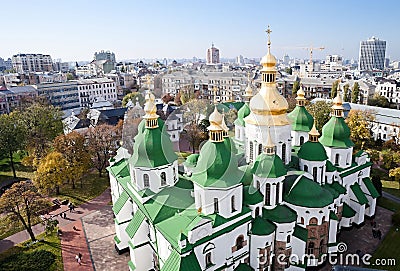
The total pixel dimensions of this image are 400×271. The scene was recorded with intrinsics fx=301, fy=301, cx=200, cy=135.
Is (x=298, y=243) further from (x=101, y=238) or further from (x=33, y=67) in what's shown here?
(x=33, y=67)

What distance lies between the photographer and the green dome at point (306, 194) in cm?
1511

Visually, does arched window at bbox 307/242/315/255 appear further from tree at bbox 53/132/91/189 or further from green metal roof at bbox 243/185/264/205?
tree at bbox 53/132/91/189

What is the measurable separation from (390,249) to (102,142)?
895 inches

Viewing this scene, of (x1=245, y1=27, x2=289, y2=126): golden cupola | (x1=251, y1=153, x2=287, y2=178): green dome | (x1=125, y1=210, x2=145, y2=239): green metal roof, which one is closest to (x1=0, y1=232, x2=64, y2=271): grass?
(x1=125, y1=210, x2=145, y2=239): green metal roof

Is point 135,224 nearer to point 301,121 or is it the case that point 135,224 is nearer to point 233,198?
point 233,198

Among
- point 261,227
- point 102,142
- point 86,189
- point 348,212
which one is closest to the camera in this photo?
point 261,227

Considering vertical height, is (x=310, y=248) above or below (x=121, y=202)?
below

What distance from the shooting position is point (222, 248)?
42.4 feet

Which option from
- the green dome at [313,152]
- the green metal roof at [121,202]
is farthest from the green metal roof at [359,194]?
the green metal roof at [121,202]

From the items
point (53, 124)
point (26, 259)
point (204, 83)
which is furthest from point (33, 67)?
point (204, 83)

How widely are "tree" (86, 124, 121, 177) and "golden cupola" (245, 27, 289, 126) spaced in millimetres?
15839

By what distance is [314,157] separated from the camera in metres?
16.7

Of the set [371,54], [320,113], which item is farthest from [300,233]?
[371,54]

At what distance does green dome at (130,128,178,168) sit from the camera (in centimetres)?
1359
